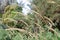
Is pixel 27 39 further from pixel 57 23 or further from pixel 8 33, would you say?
pixel 57 23

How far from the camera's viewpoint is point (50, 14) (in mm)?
4664

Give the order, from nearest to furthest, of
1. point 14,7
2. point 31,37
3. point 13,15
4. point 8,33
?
1. point 31,37
2. point 8,33
3. point 13,15
4. point 14,7

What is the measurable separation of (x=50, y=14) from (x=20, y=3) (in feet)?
2.65

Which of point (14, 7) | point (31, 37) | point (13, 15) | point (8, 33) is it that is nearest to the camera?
point (31, 37)

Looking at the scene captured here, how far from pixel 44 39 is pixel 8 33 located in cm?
53

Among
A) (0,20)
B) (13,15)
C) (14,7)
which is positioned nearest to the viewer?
(0,20)

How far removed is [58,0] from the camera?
4.50m

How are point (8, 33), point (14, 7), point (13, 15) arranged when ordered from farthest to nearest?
point (14, 7)
point (13, 15)
point (8, 33)

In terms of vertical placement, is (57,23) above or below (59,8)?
below

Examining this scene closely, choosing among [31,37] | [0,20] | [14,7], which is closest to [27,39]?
[31,37]

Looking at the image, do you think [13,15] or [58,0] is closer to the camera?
[13,15]

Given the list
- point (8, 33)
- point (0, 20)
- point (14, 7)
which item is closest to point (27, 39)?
point (8, 33)

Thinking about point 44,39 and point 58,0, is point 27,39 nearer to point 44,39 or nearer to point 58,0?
point 44,39

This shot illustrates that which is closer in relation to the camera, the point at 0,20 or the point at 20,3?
the point at 0,20
